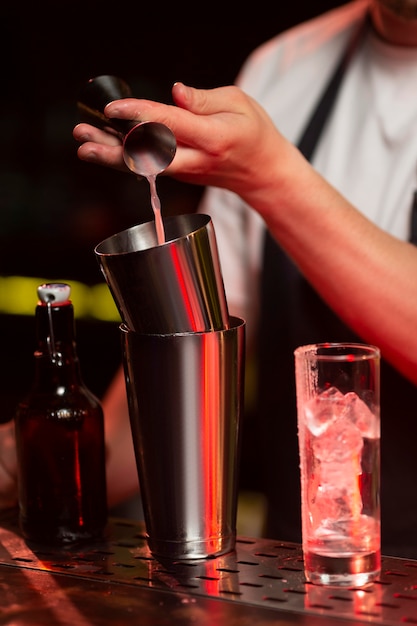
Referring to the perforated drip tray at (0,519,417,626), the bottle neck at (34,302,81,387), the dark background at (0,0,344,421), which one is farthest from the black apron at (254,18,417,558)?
the dark background at (0,0,344,421)

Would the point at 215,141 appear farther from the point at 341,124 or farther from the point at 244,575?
the point at 341,124

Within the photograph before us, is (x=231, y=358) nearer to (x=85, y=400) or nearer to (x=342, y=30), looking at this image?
(x=85, y=400)

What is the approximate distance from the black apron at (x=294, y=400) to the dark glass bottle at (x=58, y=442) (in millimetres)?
653

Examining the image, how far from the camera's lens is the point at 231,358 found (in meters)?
0.96

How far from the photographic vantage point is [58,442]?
1062 millimetres

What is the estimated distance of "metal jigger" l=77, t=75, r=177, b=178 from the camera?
0.94 metres

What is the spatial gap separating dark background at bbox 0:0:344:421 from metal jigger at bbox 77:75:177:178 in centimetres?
191

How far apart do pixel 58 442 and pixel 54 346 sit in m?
0.10

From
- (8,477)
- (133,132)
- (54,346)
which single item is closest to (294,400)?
(8,477)

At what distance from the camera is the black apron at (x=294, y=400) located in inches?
62.6

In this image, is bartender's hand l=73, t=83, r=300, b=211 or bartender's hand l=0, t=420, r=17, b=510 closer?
bartender's hand l=73, t=83, r=300, b=211

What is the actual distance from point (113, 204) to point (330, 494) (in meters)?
2.22

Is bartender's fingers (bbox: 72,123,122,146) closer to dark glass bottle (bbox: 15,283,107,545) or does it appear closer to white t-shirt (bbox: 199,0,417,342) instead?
dark glass bottle (bbox: 15,283,107,545)

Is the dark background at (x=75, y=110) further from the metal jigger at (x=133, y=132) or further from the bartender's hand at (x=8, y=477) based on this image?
the metal jigger at (x=133, y=132)
